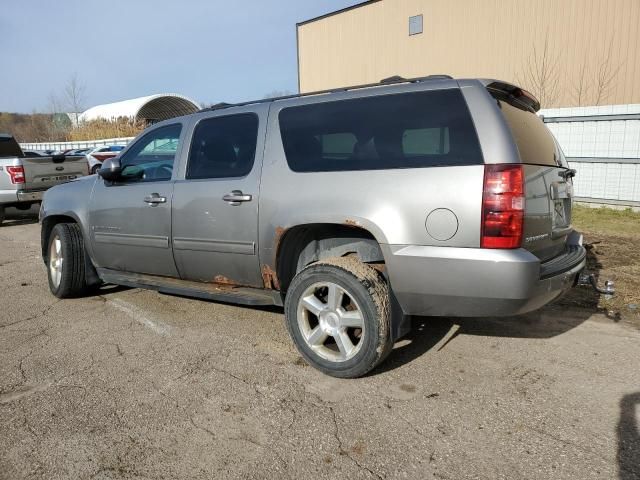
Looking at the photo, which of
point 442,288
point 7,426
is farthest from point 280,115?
point 7,426

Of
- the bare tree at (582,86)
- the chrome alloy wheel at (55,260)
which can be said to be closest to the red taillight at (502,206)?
the chrome alloy wheel at (55,260)

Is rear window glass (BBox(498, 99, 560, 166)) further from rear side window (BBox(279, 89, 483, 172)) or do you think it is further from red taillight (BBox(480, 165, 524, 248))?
rear side window (BBox(279, 89, 483, 172))

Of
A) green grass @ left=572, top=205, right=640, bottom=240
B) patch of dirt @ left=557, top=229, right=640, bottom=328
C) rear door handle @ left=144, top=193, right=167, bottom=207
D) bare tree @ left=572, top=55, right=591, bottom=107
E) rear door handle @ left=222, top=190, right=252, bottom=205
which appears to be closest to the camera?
rear door handle @ left=222, top=190, right=252, bottom=205

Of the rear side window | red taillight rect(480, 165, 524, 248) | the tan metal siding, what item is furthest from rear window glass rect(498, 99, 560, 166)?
the tan metal siding

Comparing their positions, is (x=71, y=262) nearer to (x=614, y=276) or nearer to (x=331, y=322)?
(x=331, y=322)

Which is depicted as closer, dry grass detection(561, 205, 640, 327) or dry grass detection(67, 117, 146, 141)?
dry grass detection(561, 205, 640, 327)

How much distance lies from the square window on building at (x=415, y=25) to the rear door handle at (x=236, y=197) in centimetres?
1893

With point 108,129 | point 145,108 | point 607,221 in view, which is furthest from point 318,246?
point 145,108

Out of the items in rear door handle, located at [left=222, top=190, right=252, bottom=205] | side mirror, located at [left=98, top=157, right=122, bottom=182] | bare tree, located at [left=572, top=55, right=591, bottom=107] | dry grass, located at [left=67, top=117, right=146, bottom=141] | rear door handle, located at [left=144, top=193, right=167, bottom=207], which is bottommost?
rear door handle, located at [left=144, top=193, right=167, bottom=207]

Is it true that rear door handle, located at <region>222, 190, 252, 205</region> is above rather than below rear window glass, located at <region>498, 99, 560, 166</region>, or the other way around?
below

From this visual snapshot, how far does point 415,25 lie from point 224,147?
18763mm

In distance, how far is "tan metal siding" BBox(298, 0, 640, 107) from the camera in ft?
49.0

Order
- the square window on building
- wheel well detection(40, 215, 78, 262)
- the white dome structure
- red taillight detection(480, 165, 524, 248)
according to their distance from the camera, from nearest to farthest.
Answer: red taillight detection(480, 165, 524, 248)
wheel well detection(40, 215, 78, 262)
the square window on building
the white dome structure

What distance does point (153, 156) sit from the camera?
4.61 m
